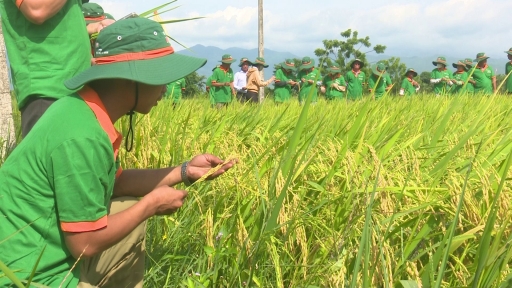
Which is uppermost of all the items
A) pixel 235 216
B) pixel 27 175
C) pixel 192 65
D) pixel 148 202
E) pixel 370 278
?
pixel 192 65

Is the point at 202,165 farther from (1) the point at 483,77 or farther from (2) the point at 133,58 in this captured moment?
(1) the point at 483,77

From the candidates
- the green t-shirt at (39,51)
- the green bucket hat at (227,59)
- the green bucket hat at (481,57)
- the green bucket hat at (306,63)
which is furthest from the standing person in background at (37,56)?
the green bucket hat at (306,63)

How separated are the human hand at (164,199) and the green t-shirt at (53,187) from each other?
0.41ft

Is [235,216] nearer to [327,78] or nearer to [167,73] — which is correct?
[167,73]

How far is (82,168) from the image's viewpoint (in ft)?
4.25

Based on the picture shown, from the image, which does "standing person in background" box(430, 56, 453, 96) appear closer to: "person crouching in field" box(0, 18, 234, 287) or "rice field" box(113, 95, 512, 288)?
"rice field" box(113, 95, 512, 288)

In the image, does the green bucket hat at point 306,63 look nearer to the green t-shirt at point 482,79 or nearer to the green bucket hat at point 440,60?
the green bucket hat at point 440,60

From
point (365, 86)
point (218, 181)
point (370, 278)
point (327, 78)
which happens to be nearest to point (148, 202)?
point (370, 278)

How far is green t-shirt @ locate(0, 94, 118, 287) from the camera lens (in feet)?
4.25

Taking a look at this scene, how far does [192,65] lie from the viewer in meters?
1.52

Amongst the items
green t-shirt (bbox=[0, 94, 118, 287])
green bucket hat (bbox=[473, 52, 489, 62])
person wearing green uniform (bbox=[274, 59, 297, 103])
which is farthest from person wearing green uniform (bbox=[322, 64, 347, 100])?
green t-shirt (bbox=[0, 94, 118, 287])

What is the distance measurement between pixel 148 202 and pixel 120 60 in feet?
1.14

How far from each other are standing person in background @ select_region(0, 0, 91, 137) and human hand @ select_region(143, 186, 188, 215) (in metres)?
0.76

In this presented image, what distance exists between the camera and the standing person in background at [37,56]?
2.04m
